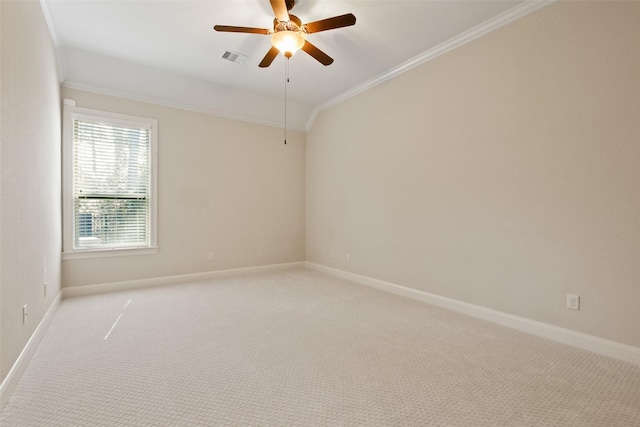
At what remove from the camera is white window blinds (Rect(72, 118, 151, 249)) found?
375 centimetres

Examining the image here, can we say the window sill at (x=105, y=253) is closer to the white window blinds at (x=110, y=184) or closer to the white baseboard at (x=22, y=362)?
the white window blinds at (x=110, y=184)

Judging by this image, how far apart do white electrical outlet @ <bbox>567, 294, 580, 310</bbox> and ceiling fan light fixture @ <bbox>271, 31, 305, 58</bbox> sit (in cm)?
307

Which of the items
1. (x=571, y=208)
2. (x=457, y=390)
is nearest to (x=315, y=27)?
(x=571, y=208)

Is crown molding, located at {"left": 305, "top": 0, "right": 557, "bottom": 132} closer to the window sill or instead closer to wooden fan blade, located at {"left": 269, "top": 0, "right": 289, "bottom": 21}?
wooden fan blade, located at {"left": 269, "top": 0, "right": 289, "bottom": 21}

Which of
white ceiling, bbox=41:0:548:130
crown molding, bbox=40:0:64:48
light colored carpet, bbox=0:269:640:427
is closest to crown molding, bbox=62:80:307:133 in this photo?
white ceiling, bbox=41:0:548:130

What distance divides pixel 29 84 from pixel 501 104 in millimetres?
3888

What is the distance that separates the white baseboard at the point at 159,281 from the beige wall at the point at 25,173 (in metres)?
0.76

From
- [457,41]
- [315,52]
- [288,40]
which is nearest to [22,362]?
[288,40]

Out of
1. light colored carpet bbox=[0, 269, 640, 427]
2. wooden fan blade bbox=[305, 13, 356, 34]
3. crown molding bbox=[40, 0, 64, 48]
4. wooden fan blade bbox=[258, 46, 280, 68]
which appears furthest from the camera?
wooden fan blade bbox=[258, 46, 280, 68]

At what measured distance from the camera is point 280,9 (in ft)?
7.54

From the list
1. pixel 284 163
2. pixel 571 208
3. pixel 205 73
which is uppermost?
pixel 205 73

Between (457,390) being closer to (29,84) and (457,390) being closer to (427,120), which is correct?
(427,120)

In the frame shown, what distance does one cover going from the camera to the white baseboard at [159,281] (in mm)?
3701

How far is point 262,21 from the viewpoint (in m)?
2.90
